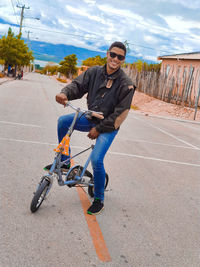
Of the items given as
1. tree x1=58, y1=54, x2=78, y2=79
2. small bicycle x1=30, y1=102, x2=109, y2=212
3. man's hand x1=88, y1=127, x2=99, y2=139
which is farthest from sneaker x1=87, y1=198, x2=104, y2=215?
tree x1=58, y1=54, x2=78, y2=79

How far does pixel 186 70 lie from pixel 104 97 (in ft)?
94.4

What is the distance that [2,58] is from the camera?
45750 millimetres

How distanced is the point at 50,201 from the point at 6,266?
5.33 ft

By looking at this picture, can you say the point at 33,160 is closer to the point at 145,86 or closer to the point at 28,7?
the point at 145,86

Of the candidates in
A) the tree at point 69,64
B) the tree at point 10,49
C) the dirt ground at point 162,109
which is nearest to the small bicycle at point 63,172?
the dirt ground at point 162,109

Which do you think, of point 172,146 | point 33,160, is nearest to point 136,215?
point 33,160

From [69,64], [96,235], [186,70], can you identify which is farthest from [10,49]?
[69,64]

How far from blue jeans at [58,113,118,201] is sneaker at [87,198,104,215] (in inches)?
2.3

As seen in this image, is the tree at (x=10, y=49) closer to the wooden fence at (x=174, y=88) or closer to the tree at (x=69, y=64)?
the wooden fence at (x=174, y=88)

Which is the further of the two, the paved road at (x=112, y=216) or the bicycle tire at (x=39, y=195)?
the bicycle tire at (x=39, y=195)

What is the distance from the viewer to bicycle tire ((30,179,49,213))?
3.96 meters

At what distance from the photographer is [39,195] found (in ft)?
13.0

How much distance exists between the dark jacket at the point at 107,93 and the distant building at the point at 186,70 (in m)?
18.3

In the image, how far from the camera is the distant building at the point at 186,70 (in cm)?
2314
